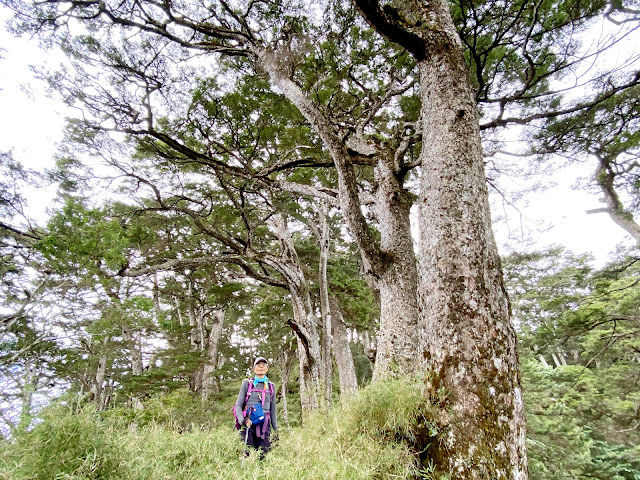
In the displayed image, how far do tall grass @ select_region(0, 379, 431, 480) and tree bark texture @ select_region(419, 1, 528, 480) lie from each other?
0.25 meters

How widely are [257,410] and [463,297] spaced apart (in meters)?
3.27

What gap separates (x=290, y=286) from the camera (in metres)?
6.59

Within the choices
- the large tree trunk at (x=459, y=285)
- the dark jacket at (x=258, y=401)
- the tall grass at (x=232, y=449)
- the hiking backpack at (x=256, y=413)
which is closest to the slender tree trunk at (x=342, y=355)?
the dark jacket at (x=258, y=401)

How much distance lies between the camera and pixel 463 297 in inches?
80.1

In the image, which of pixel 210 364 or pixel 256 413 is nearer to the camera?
pixel 256 413

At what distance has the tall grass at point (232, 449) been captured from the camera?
4.40ft

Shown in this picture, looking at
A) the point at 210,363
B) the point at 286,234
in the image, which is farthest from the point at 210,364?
the point at 286,234

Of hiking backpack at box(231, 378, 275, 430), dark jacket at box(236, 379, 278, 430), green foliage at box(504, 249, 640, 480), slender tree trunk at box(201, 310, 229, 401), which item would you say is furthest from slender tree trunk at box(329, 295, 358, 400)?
hiking backpack at box(231, 378, 275, 430)

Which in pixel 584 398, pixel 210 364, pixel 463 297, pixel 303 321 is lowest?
pixel 584 398

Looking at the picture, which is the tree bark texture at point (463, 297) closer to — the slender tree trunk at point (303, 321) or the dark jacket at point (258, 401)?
the dark jacket at point (258, 401)

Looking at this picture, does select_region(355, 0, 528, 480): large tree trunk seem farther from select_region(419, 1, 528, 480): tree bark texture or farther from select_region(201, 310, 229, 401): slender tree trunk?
select_region(201, 310, 229, 401): slender tree trunk

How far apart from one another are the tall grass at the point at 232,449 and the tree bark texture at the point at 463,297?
9.9 inches

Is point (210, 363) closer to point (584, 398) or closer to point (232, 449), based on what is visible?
point (232, 449)

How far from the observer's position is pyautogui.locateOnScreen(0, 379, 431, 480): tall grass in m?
1.34
